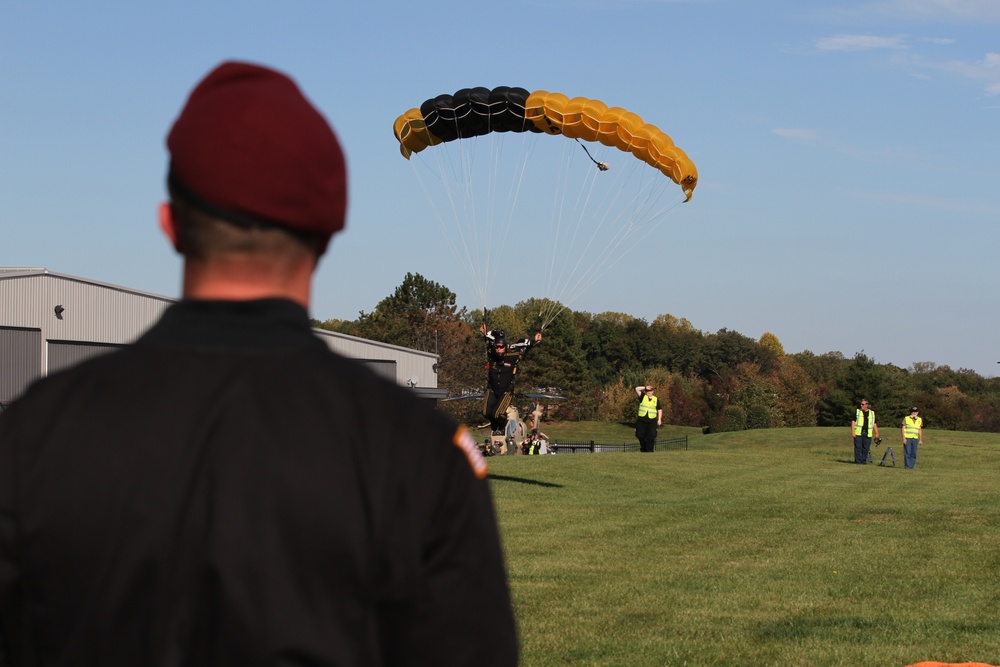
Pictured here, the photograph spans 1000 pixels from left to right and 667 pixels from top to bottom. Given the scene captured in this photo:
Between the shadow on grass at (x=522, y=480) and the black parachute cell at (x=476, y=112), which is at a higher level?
the black parachute cell at (x=476, y=112)

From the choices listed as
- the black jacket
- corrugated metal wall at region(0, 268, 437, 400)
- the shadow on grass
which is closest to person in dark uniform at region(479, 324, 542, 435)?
the shadow on grass

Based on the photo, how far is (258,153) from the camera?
178 cm

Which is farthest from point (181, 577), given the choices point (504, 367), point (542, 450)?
point (542, 450)

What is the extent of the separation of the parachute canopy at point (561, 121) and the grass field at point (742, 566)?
6.25 m

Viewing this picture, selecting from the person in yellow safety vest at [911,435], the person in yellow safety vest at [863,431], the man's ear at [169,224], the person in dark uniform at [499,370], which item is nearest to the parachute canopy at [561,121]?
the person in dark uniform at [499,370]

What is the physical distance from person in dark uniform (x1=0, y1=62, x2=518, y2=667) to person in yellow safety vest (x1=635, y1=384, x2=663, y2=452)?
29.6m

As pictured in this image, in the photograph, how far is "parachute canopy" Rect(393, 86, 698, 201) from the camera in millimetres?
20203

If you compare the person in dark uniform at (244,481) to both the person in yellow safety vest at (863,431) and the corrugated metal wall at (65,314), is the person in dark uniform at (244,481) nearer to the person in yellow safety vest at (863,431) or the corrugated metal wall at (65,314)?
the person in yellow safety vest at (863,431)

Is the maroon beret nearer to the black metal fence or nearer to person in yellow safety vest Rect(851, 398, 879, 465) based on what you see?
person in yellow safety vest Rect(851, 398, 879, 465)

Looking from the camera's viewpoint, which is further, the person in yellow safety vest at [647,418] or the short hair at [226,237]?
the person in yellow safety vest at [647,418]

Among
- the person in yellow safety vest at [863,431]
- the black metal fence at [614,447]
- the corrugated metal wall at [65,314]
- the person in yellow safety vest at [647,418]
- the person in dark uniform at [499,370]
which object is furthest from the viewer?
the black metal fence at [614,447]

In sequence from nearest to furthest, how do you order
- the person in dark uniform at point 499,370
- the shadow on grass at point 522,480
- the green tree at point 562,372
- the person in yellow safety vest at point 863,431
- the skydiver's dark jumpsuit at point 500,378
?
the person in dark uniform at point 499,370, the skydiver's dark jumpsuit at point 500,378, the shadow on grass at point 522,480, the person in yellow safety vest at point 863,431, the green tree at point 562,372

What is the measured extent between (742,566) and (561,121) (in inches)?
389

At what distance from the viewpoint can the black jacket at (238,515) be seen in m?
1.64
